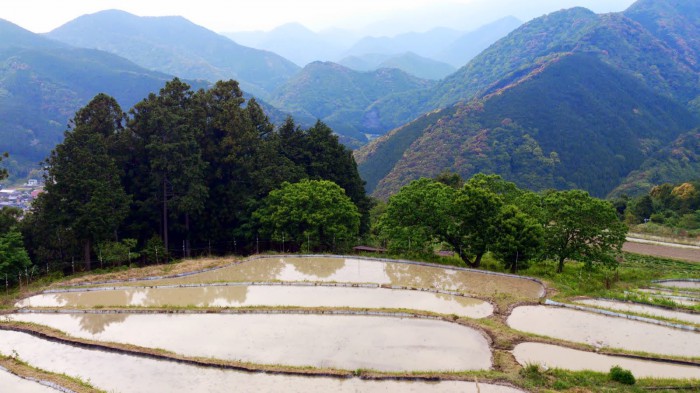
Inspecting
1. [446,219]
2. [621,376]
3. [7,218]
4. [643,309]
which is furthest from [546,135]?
[7,218]

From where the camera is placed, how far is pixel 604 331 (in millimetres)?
18438

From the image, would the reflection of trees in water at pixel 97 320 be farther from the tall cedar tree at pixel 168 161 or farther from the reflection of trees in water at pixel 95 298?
the tall cedar tree at pixel 168 161

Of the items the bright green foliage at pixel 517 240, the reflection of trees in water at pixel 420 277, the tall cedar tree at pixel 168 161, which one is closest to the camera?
the reflection of trees in water at pixel 420 277

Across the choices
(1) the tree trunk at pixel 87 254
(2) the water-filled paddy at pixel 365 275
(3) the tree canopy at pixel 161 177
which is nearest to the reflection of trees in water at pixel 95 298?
(2) the water-filled paddy at pixel 365 275

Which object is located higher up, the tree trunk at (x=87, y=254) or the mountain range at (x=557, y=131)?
the mountain range at (x=557, y=131)

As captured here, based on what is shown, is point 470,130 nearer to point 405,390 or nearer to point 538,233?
point 538,233

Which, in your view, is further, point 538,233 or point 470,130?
point 470,130

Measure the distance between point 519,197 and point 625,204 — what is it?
146ft

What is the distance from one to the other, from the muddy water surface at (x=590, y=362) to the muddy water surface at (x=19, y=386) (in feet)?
49.1

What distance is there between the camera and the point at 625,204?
2714 inches

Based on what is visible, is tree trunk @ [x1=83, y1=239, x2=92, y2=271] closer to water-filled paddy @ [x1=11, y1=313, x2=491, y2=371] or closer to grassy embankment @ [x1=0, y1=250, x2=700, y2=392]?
grassy embankment @ [x1=0, y1=250, x2=700, y2=392]

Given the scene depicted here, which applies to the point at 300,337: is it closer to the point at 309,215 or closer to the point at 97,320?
the point at 97,320

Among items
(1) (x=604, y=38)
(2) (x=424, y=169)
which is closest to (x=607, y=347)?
(2) (x=424, y=169)

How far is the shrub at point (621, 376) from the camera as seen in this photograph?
13.9 m
